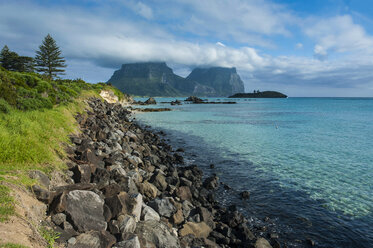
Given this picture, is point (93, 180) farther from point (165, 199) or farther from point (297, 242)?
point (297, 242)

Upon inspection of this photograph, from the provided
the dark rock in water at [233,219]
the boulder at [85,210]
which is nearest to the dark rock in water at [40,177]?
the boulder at [85,210]

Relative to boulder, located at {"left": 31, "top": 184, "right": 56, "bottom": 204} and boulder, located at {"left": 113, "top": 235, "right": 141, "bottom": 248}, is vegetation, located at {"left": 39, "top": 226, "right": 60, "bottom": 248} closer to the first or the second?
boulder, located at {"left": 31, "top": 184, "right": 56, "bottom": 204}

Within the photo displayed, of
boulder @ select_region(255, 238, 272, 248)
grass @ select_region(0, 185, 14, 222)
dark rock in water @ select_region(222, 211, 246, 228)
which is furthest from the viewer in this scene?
dark rock in water @ select_region(222, 211, 246, 228)

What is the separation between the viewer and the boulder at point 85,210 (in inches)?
254

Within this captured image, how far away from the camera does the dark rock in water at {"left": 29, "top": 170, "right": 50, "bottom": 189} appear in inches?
286

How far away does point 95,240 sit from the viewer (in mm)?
5965

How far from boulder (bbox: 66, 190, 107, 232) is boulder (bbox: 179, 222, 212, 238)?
3.40 meters

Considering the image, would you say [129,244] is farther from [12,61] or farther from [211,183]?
[12,61]

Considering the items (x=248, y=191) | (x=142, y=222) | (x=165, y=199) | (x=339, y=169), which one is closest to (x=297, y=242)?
(x=248, y=191)

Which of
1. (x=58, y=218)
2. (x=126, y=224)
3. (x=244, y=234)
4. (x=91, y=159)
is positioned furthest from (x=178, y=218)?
(x=91, y=159)

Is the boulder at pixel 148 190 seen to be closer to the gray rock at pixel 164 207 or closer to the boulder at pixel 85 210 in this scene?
the gray rock at pixel 164 207

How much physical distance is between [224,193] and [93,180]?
8.29 metres

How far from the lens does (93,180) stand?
9.31m

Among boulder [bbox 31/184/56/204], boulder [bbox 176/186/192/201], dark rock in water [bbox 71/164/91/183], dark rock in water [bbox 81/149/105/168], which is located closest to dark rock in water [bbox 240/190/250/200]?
boulder [bbox 176/186/192/201]
